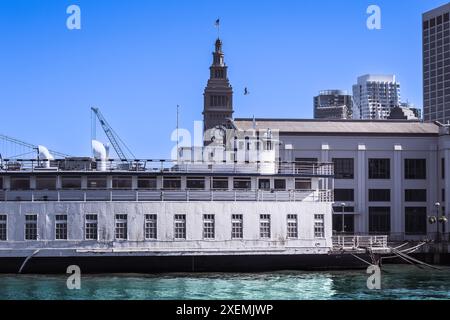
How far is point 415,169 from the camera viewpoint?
63.5 m

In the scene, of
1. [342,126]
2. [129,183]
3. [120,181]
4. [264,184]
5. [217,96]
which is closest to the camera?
[120,181]

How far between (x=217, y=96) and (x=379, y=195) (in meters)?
91.6

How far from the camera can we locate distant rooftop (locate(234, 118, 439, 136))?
64.2 metres

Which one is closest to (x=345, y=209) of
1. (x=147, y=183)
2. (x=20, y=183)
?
(x=147, y=183)

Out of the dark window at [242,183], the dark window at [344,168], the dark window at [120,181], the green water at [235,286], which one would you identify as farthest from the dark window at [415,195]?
the dark window at [120,181]

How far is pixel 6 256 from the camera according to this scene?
133ft

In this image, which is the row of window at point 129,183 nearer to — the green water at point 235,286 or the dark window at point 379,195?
the green water at point 235,286

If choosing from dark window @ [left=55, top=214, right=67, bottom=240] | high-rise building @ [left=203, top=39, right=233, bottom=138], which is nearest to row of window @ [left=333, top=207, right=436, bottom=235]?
dark window @ [left=55, top=214, right=67, bottom=240]

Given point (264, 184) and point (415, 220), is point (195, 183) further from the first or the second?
point (415, 220)

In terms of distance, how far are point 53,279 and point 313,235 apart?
16226 millimetres

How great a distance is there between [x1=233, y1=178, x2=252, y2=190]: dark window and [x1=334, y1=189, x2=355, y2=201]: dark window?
66.2 ft

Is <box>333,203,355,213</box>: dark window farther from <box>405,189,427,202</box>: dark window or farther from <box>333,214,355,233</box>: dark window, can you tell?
<box>405,189,427,202</box>: dark window
